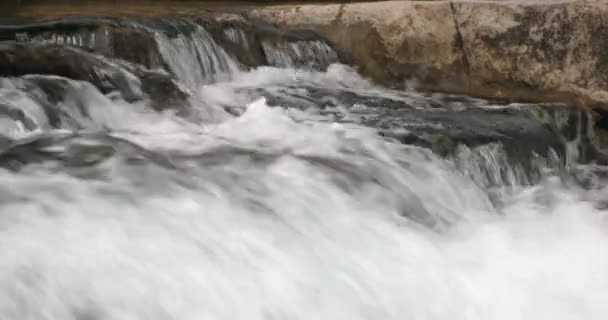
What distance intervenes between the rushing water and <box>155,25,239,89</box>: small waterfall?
762 millimetres

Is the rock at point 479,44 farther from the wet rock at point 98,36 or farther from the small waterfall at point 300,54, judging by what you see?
the wet rock at point 98,36

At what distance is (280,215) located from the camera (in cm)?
359

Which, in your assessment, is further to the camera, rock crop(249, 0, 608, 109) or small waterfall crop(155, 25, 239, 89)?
rock crop(249, 0, 608, 109)

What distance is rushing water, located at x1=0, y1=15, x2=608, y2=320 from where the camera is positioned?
2822 millimetres

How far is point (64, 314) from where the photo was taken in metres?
2.49

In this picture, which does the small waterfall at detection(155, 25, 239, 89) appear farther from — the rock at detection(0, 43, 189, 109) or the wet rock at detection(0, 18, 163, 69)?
the rock at detection(0, 43, 189, 109)

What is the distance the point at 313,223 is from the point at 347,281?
50 cm

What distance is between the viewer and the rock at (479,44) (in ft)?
23.2

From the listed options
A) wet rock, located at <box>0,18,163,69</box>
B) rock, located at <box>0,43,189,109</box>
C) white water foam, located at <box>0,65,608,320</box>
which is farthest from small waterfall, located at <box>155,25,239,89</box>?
white water foam, located at <box>0,65,608,320</box>

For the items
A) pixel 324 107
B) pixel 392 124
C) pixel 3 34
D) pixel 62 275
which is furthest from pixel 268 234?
pixel 3 34

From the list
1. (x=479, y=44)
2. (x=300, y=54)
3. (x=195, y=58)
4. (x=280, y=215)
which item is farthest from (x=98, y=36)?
(x=479, y=44)

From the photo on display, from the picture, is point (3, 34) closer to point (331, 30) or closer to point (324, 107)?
point (324, 107)

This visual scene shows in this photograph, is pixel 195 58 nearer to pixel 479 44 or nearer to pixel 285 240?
pixel 479 44

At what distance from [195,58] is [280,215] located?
3.45 metres
